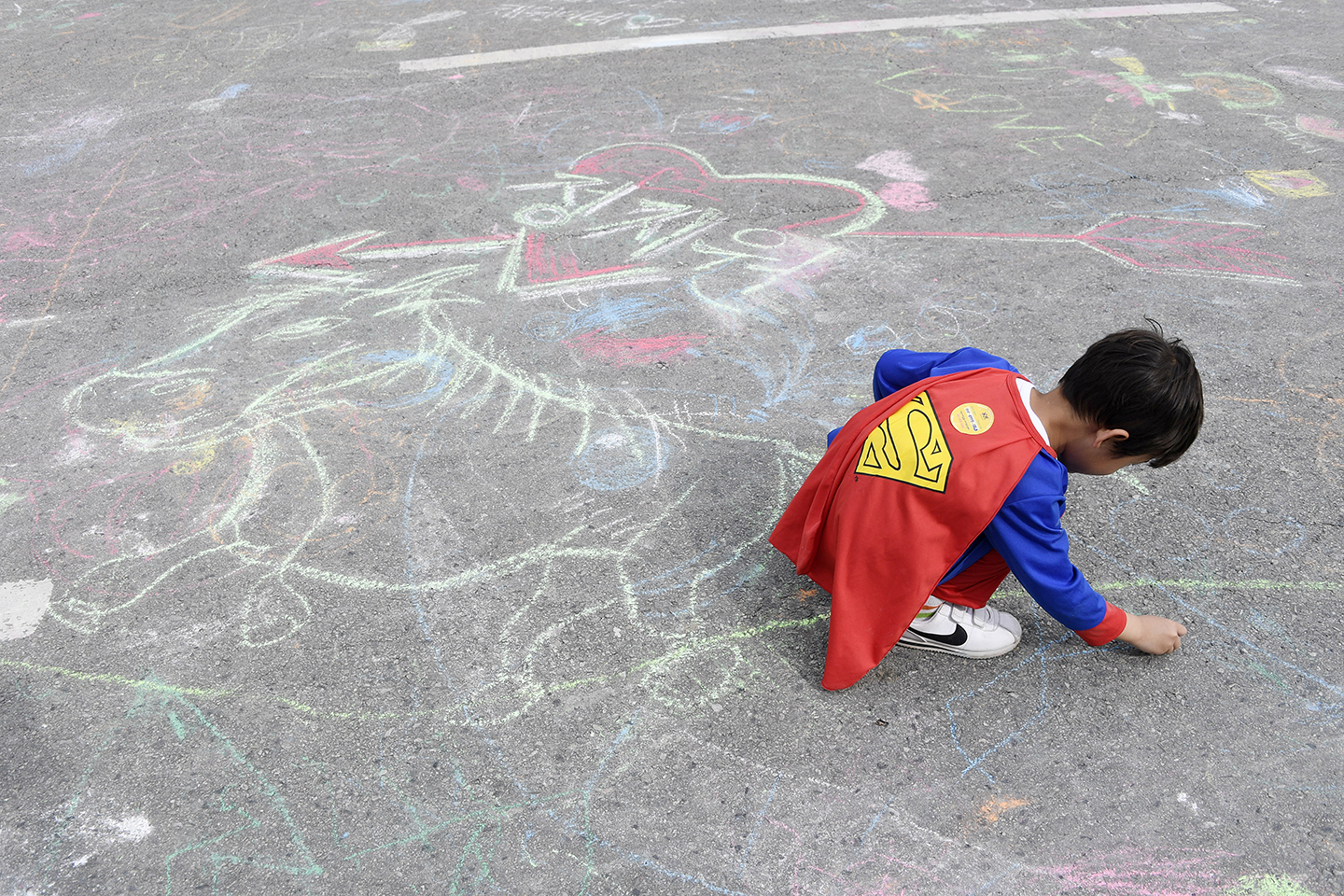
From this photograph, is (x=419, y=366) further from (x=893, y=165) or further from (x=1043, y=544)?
(x=893, y=165)

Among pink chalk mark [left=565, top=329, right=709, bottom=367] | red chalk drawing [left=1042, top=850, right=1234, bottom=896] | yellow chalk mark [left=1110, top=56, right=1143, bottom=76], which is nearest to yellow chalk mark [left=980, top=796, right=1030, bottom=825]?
red chalk drawing [left=1042, top=850, right=1234, bottom=896]

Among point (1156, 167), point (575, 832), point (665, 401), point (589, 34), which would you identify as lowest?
point (575, 832)

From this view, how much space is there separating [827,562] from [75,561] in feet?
6.85

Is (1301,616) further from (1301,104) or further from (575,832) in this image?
(1301,104)

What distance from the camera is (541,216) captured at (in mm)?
4141

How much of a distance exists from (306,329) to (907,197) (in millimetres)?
2850

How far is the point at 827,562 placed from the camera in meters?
2.12

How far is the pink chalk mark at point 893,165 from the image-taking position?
4.47 m

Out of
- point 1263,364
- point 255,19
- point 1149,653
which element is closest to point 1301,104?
point 1263,364

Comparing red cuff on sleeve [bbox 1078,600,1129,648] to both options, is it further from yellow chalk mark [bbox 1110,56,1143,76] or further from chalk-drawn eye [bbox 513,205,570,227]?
yellow chalk mark [bbox 1110,56,1143,76]

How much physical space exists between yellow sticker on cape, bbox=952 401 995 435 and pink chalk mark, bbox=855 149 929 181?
2.90 meters

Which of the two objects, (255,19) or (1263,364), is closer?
(1263,364)

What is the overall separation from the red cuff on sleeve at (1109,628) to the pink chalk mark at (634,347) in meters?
1.71

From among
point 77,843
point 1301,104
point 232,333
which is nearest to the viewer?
point 77,843
